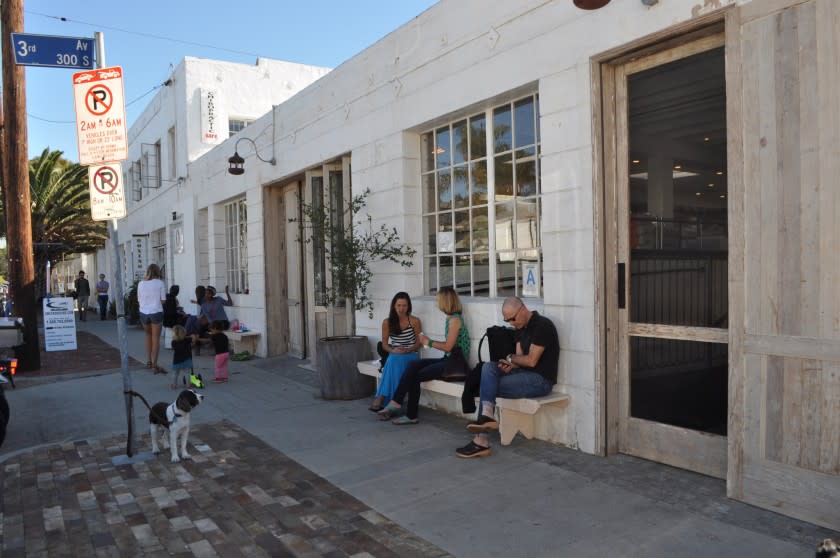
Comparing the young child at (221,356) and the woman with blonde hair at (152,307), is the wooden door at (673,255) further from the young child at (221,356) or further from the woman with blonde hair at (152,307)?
the woman with blonde hair at (152,307)

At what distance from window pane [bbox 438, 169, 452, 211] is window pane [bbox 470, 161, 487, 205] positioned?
430 millimetres

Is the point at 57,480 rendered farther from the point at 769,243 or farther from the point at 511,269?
the point at 769,243

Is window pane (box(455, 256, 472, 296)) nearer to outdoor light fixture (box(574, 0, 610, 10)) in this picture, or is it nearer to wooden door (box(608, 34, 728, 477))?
wooden door (box(608, 34, 728, 477))

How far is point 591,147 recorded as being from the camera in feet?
15.9

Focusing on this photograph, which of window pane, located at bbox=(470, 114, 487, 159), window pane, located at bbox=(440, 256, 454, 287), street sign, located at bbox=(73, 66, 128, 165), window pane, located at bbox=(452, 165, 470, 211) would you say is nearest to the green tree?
street sign, located at bbox=(73, 66, 128, 165)

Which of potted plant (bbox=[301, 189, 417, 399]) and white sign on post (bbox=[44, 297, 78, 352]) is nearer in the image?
potted plant (bbox=[301, 189, 417, 399])

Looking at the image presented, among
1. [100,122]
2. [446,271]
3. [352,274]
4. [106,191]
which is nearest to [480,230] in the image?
[446,271]

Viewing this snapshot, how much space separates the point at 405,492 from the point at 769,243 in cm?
278

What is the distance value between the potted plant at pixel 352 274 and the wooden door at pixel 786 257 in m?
3.85

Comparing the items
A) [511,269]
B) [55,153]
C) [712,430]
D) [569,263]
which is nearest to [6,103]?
[511,269]

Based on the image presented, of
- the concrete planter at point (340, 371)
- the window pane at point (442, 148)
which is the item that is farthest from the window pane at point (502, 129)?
the concrete planter at point (340, 371)

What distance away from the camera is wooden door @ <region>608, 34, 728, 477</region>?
4.32 metres

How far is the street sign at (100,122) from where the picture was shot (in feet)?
17.0

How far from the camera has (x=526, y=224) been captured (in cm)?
577
